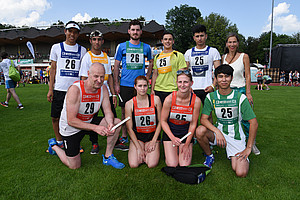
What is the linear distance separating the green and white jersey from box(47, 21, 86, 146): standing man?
2.57 m

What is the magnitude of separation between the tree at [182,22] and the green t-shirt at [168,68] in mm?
57600

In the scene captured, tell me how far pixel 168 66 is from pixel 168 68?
4 cm

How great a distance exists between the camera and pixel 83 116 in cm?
337

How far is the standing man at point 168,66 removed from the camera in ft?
13.2

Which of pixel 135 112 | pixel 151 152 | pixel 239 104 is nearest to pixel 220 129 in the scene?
pixel 239 104

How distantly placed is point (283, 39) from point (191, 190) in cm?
8272

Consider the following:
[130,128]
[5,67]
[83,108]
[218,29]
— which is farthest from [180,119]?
[218,29]

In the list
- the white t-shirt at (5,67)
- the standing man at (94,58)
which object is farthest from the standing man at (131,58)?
the white t-shirt at (5,67)

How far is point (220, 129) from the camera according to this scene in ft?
11.2

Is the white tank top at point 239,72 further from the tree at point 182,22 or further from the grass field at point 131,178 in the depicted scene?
the tree at point 182,22

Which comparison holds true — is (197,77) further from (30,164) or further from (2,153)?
(2,153)

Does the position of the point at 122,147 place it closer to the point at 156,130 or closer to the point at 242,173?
the point at 156,130

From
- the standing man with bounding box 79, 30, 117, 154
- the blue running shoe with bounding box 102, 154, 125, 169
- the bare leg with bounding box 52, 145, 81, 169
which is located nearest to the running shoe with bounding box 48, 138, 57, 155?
the bare leg with bounding box 52, 145, 81, 169

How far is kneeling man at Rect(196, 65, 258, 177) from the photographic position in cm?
312
